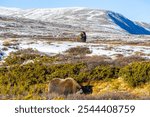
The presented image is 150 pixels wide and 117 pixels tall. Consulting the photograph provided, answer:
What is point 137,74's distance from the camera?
72.2 feet

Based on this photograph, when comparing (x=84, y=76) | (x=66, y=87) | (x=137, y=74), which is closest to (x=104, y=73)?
(x=84, y=76)

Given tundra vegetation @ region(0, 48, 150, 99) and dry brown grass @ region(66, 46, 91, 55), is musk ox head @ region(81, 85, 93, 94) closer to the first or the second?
tundra vegetation @ region(0, 48, 150, 99)

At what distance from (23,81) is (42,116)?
46.0 feet

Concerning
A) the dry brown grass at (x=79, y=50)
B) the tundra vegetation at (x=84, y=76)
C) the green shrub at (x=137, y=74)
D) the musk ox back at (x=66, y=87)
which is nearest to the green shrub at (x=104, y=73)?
the tundra vegetation at (x=84, y=76)

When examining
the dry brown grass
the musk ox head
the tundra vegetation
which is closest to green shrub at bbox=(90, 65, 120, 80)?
the tundra vegetation

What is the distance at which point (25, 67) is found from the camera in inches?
979

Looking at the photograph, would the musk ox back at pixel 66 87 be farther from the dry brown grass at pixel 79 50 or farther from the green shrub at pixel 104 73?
the dry brown grass at pixel 79 50

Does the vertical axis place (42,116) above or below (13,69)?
above

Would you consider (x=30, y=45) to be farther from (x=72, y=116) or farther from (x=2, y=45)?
(x=72, y=116)

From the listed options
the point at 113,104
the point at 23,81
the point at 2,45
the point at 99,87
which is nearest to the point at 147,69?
the point at 99,87

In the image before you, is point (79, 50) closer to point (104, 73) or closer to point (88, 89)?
point (104, 73)

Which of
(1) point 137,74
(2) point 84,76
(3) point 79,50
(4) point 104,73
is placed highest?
(1) point 137,74

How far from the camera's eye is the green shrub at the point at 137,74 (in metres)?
21.8

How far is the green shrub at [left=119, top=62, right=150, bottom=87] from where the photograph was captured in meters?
21.8
